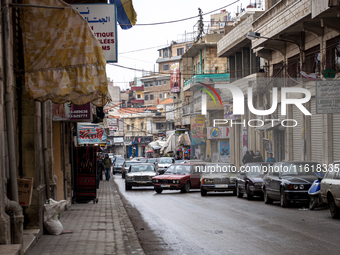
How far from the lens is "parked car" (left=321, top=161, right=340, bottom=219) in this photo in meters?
14.0

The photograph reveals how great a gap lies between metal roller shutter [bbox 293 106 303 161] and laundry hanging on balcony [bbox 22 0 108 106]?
77.2ft

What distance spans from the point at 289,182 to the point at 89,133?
14.8 metres

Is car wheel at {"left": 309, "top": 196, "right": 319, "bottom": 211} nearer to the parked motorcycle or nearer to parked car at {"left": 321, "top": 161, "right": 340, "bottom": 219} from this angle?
the parked motorcycle

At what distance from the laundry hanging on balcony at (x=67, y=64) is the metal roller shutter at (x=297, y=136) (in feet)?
77.2

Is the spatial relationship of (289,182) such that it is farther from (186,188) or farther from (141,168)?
(141,168)

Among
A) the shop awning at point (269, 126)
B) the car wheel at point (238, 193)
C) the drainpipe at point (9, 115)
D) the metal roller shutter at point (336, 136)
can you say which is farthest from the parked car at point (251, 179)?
the drainpipe at point (9, 115)

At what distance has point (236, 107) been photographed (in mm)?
40250

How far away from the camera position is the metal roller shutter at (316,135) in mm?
27547

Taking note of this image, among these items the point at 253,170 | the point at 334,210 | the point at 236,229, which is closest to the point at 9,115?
the point at 236,229

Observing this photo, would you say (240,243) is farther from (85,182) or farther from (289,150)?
(289,150)

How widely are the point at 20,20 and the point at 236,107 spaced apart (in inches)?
1265

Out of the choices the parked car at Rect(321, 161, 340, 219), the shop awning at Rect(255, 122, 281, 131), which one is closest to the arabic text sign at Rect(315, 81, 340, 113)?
the parked car at Rect(321, 161, 340, 219)

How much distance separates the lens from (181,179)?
90.3 ft

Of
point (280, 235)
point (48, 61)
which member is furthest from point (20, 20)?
point (280, 235)
